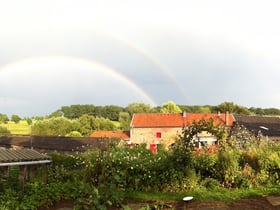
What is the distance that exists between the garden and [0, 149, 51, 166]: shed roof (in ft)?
2.04

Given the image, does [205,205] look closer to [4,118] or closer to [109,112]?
[109,112]

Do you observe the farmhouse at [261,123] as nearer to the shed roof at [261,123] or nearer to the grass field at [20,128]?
the shed roof at [261,123]

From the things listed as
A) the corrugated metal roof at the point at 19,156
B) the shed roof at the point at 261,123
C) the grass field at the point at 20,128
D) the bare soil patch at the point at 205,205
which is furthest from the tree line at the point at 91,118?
the bare soil patch at the point at 205,205

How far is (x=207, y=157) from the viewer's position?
1049cm

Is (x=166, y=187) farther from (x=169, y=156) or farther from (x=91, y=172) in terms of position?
(x=91, y=172)

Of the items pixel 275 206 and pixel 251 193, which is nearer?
pixel 275 206

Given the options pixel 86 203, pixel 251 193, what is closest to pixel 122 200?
pixel 86 203

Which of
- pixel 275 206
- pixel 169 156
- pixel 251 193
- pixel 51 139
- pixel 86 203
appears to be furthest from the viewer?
pixel 51 139

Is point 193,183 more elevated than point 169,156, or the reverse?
point 169,156

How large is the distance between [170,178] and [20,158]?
14.2ft

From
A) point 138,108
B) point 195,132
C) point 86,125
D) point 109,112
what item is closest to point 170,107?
point 138,108

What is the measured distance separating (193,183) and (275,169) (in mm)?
2500

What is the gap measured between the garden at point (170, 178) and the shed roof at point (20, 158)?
2.04ft

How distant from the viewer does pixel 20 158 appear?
1024 centimetres
